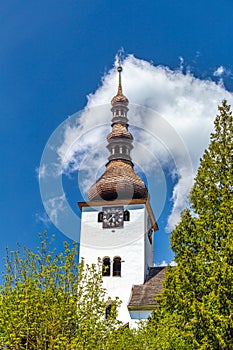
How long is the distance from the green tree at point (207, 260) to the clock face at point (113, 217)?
22351 millimetres

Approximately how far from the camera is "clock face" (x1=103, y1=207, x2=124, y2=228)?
44844 millimetres

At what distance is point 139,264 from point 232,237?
23.8 meters

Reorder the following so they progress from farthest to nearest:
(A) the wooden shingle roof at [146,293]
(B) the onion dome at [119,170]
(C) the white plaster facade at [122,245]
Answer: (B) the onion dome at [119,170] → (C) the white plaster facade at [122,245] → (A) the wooden shingle roof at [146,293]

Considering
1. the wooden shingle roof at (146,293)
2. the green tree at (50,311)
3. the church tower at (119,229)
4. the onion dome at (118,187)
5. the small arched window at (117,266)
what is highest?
the onion dome at (118,187)

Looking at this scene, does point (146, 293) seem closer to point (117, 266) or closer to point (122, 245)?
point (117, 266)

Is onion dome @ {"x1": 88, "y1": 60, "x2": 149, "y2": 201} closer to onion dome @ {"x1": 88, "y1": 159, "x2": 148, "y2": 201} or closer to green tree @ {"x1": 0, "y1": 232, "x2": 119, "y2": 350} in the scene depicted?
onion dome @ {"x1": 88, "y1": 159, "x2": 148, "y2": 201}

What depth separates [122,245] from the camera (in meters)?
44.2

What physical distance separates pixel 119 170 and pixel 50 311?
31581mm

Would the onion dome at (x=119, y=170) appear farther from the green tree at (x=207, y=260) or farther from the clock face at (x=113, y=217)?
the green tree at (x=207, y=260)

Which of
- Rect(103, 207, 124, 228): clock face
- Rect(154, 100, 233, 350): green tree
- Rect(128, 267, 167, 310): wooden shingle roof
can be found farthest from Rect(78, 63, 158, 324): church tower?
Rect(154, 100, 233, 350): green tree

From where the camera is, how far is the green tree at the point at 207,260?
1828 centimetres

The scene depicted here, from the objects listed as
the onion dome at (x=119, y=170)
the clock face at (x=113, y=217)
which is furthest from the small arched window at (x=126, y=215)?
the onion dome at (x=119, y=170)

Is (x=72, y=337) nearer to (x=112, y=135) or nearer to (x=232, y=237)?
(x=232, y=237)

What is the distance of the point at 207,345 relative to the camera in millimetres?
18016
